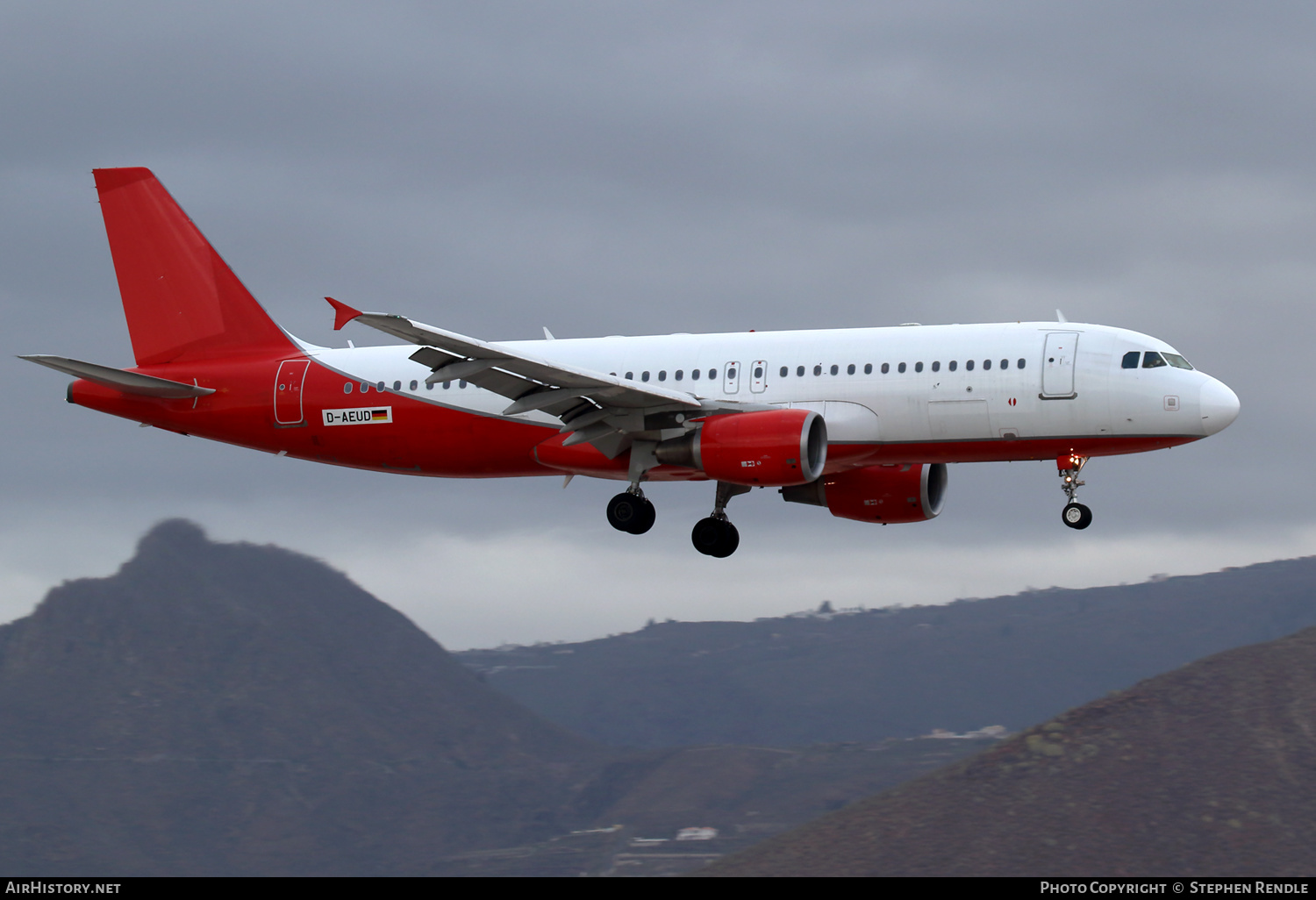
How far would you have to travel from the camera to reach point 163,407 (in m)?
55.1

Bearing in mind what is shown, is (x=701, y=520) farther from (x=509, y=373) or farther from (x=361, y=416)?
(x=361, y=416)

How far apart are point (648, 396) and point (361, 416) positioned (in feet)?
37.2

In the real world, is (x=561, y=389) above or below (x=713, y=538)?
above

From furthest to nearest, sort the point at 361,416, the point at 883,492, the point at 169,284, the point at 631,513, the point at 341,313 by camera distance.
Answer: the point at 169,284
the point at 883,492
the point at 361,416
the point at 631,513
the point at 341,313

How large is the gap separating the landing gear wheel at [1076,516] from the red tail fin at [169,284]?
2664 centimetres

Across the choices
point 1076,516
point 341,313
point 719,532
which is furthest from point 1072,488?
point 341,313

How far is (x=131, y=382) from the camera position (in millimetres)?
53688

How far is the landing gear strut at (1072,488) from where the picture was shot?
4706 centimetres

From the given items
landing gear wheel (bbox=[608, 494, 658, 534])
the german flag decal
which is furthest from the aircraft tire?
the german flag decal
